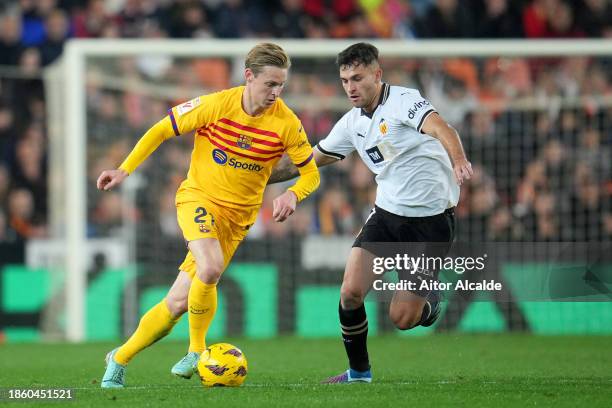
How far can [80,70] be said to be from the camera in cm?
1402

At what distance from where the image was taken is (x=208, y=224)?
803 cm

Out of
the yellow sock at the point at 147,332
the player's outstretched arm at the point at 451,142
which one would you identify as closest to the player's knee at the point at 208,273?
the yellow sock at the point at 147,332

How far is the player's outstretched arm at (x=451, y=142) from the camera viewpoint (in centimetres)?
727

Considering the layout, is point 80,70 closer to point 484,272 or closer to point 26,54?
point 26,54

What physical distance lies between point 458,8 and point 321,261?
184 inches

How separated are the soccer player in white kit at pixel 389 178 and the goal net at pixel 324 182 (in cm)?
540

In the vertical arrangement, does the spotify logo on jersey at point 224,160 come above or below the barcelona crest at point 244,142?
below

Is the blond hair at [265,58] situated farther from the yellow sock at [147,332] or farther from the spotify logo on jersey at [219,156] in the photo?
the yellow sock at [147,332]

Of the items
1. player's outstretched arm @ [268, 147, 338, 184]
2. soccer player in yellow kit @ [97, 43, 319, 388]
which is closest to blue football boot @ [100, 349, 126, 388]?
soccer player in yellow kit @ [97, 43, 319, 388]

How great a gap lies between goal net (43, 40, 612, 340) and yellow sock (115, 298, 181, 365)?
5.95 meters

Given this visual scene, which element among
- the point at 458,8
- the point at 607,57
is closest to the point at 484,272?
the point at 607,57

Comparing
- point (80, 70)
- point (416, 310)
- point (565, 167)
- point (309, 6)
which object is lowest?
point (416, 310)

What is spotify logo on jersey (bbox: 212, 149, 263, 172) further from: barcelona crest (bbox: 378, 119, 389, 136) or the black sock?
the black sock

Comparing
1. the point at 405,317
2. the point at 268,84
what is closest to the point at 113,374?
the point at 405,317
